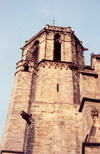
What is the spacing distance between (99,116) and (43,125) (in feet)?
16.7

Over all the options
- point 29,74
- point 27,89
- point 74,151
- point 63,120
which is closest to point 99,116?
point 74,151

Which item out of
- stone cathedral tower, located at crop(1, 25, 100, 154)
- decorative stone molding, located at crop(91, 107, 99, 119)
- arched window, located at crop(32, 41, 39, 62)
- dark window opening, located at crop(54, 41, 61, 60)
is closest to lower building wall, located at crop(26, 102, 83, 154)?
stone cathedral tower, located at crop(1, 25, 100, 154)

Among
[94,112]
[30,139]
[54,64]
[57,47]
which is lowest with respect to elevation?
[30,139]

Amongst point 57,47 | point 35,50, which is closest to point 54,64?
point 57,47

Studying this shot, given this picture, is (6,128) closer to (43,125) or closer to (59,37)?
(43,125)

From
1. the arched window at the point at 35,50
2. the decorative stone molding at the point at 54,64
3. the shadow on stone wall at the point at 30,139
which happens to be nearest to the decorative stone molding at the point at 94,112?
the shadow on stone wall at the point at 30,139

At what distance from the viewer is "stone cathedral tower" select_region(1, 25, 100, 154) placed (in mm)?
8641

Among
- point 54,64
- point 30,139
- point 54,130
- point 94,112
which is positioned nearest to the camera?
point 94,112

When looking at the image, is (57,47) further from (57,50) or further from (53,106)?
(53,106)

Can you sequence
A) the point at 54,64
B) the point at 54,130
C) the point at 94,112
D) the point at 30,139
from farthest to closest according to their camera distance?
1. the point at 54,64
2. the point at 54,130
3. the point at 30,139
4. the point at 94,112

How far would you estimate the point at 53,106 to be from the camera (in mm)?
13586

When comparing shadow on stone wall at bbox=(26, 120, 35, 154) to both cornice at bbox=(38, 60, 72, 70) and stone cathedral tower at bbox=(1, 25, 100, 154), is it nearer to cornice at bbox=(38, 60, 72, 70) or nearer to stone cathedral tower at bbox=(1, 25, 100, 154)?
stone cathedral tower at bbox=(1, 25, 100, 154)

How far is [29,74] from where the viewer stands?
56.9 feet

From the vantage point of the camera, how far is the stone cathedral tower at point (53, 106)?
864 centimetres
